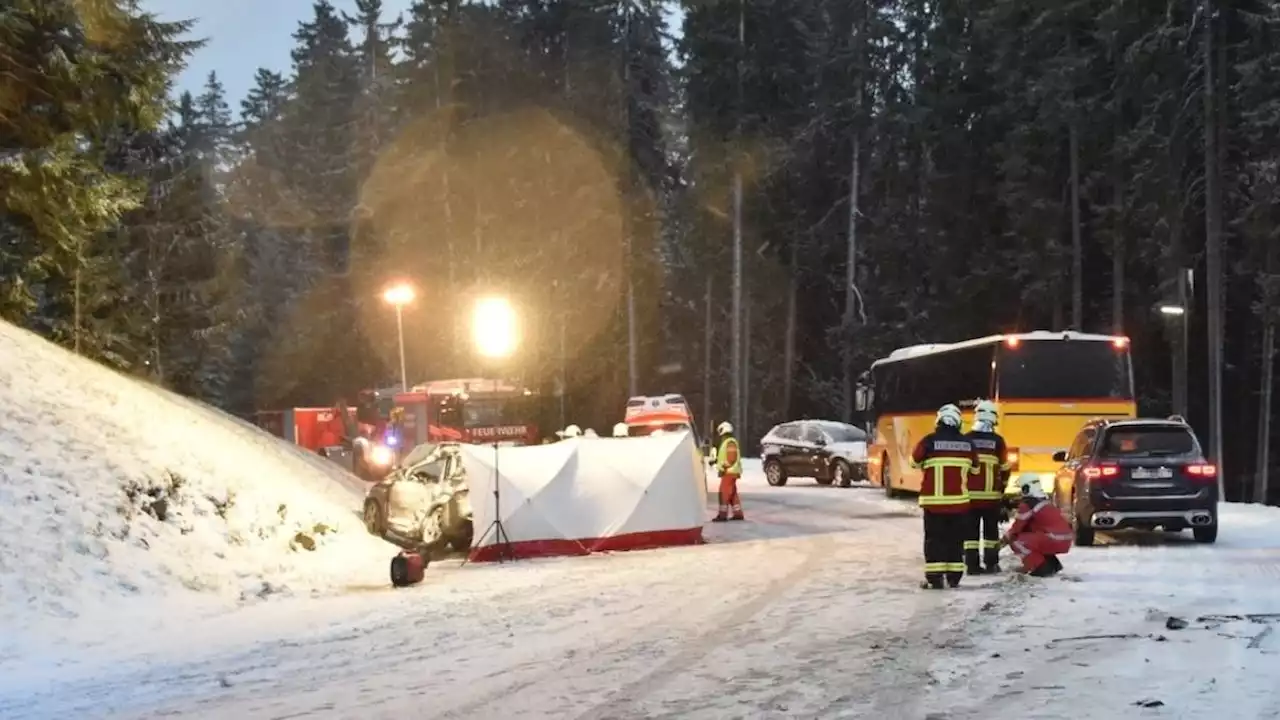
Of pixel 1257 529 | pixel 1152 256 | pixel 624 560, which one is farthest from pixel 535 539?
pixel 1152 256

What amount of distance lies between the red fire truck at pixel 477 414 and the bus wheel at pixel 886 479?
8857mm

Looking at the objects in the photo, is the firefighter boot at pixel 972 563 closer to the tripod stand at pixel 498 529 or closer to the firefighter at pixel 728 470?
the tripod stand at pixel 498 529

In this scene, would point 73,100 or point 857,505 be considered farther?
point 857,505

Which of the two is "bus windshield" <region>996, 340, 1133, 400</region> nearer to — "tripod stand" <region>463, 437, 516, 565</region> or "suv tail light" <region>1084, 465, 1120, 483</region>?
"suv tail light" <region>1084, 465, 1120, 483</region>

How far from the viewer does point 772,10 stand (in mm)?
55250

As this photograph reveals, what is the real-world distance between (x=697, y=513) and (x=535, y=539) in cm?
285

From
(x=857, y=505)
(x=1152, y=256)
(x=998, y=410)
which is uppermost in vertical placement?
(x=1152, y=256)

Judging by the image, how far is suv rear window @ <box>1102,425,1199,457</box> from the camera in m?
17.7

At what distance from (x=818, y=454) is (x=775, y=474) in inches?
58.4

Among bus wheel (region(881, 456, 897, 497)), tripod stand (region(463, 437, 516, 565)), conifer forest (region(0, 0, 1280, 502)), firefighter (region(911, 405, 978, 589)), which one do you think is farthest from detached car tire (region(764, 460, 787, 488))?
firefighter (region(911, 405, 978, 589))

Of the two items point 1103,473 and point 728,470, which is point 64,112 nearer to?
point 728,470

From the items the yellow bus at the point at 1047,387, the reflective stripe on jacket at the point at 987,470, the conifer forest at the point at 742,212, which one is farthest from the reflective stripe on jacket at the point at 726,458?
the conifer forest at the point at 742,212

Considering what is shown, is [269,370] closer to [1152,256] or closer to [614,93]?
[614,93]

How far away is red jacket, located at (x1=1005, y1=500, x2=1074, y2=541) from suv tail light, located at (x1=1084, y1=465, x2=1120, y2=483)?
3.52 meters
